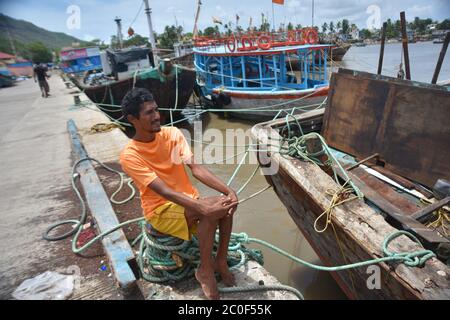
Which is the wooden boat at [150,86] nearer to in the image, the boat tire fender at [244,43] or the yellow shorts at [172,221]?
the boat tire fender at [244,43]

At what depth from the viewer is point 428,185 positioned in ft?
9.37

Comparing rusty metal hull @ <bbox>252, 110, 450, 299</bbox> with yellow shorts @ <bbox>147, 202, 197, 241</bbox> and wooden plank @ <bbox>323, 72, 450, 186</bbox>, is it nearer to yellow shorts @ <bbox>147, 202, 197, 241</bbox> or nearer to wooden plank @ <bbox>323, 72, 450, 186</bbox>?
yellow shorts @ <bbox>147, 202, 197, 241</bbox>

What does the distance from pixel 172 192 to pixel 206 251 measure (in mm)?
417

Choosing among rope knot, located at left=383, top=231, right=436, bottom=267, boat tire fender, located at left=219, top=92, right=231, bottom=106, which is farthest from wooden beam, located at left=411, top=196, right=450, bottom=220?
boat tire fender, located at left=219, top=92, right=231, bottom=106

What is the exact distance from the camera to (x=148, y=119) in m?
1.76

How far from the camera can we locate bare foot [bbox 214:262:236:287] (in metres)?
1.87

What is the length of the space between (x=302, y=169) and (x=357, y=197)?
0.59m

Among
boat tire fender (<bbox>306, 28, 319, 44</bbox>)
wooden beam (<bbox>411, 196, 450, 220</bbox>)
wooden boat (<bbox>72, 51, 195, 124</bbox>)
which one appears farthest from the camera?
boat tire fender (<bbox>306, 28, 319, 44</bbox>)

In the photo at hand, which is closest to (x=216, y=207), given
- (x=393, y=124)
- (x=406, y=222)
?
(x=406, y=222)

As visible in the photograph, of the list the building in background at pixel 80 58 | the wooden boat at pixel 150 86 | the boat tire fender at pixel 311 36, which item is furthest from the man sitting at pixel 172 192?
the building in background at pixel 80 58

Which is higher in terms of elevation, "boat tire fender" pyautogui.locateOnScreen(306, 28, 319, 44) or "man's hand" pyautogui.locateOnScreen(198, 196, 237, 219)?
"boat tire fender" pyautogui.locateOnScreen(306, 28, 319, 44)

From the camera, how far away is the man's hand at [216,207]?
1598mm

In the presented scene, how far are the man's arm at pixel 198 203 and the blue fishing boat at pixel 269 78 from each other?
6.67m

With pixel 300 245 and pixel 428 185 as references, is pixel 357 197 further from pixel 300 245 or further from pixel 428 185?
pixel 300 245
